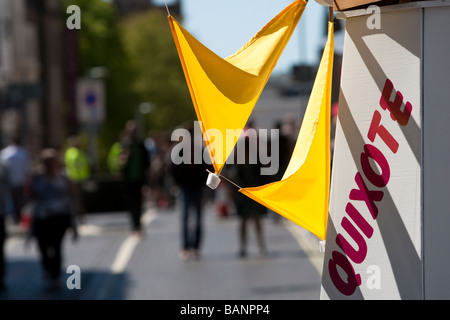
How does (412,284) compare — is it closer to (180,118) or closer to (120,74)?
(120,74)

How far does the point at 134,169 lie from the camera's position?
17.5 meters

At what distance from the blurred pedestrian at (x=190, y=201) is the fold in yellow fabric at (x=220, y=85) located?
1012 cm

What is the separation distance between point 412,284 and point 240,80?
987 mm

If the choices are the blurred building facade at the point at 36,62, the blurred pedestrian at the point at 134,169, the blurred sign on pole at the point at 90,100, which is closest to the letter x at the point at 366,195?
the blurred pedestrian at the point at 134,169

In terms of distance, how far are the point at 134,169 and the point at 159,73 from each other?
6551cm

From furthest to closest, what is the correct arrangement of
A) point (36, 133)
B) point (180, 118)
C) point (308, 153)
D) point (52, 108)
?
point (180, 118)
point (52, 108)
point (36, 133)
point (308, 153)

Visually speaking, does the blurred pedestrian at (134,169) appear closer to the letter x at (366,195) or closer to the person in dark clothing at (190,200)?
the person in dark clothing at (190,200)

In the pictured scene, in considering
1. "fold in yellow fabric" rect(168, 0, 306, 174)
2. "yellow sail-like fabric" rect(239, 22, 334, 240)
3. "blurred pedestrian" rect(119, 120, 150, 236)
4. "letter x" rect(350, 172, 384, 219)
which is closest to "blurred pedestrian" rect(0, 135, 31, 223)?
"blurred pedestrian" rect(119, 120, 150, 236)

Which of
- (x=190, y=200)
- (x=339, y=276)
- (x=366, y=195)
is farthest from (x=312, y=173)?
(x=190, y=200)

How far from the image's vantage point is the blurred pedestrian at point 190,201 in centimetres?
1403

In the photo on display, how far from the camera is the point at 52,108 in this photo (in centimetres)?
6444
